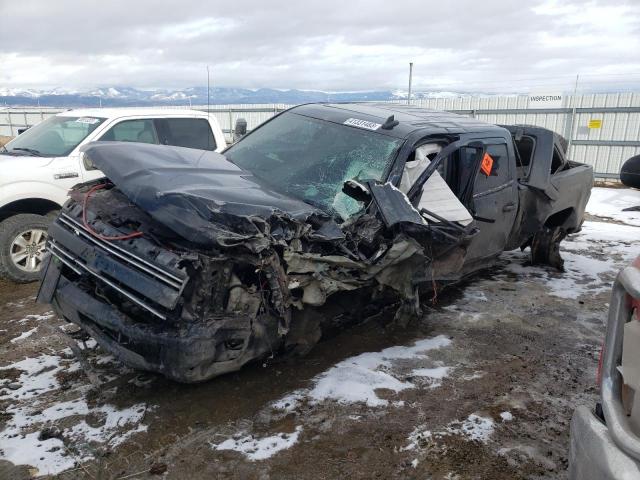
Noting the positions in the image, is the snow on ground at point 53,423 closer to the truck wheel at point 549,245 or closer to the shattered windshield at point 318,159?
the shattered windshield at point 318,159

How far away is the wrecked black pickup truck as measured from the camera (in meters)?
2.86

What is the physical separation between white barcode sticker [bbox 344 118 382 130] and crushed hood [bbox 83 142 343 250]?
1074mm

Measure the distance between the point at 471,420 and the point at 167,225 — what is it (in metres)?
2.26

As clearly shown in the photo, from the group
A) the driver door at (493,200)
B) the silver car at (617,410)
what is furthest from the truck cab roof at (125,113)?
the silver car at (617,410)

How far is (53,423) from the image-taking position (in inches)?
117

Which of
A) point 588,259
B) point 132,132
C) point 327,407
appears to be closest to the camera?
point 327,407

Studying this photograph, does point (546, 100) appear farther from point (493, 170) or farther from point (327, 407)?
point (327, 407)

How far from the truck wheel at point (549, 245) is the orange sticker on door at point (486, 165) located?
6.82 feet

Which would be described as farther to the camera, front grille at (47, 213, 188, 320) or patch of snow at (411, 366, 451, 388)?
patch of snow at (411, 366, 451, 388)

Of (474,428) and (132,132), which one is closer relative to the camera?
(474,428)

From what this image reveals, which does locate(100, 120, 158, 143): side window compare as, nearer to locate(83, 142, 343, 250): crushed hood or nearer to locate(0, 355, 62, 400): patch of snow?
locate(83, 142, 343, 250): crushed hood

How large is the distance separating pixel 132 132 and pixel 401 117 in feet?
11.6

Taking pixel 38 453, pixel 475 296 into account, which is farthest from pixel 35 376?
pixel 475 296

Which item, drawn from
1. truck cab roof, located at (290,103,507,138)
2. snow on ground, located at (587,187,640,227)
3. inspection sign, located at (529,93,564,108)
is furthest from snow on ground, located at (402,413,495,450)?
inspection sign, located at (529,93,564,108)
